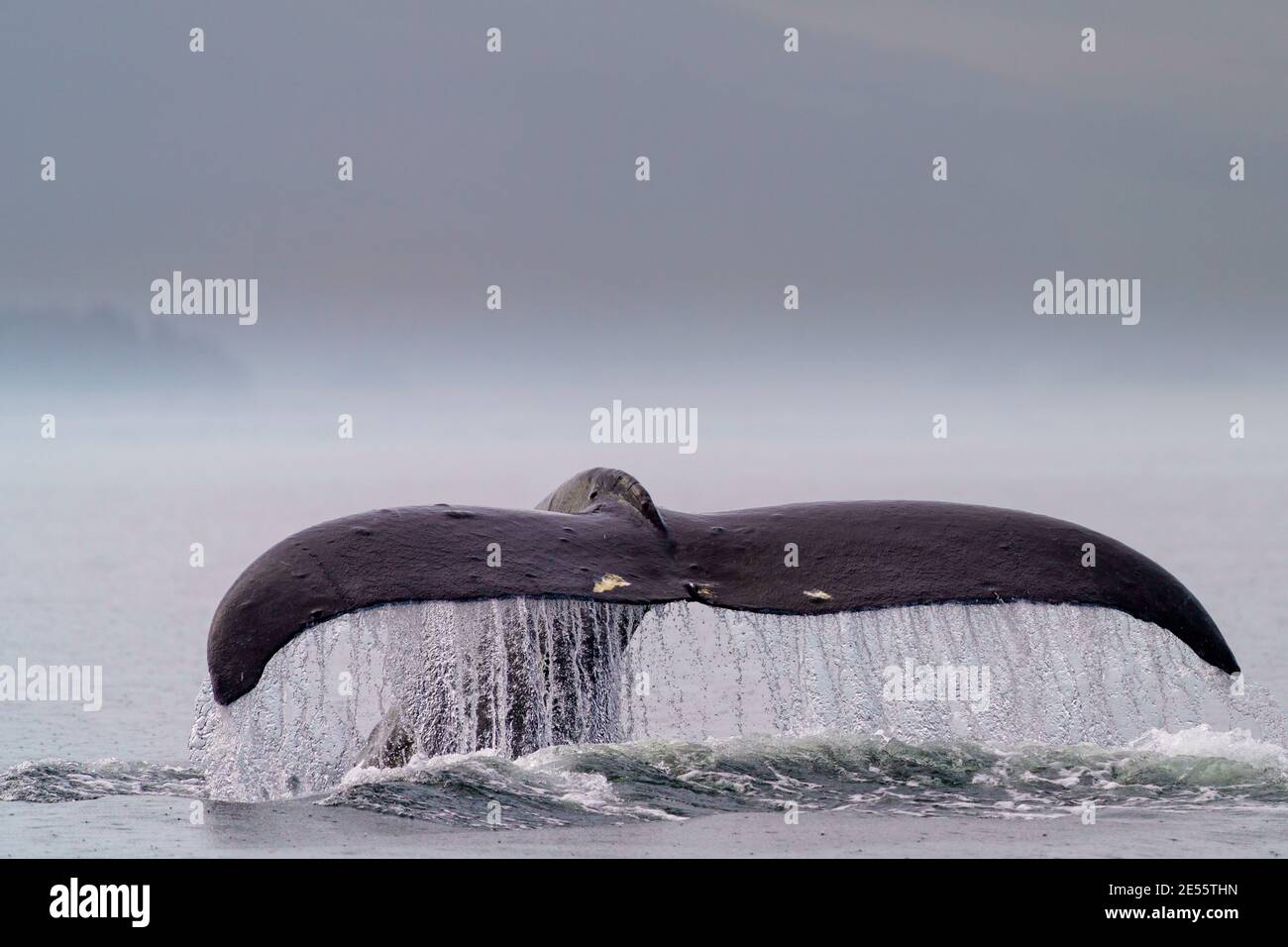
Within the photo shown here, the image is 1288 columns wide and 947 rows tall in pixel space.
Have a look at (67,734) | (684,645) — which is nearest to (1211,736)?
(67,734)

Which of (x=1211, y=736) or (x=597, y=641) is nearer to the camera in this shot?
(x=597, y=641)

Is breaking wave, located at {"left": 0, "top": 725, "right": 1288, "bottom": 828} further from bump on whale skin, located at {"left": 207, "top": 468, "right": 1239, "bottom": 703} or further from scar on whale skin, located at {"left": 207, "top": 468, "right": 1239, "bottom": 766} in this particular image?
bump on whale skin, located at {"left": 207, "top": 468, "right": 1239, "bottom": 703}

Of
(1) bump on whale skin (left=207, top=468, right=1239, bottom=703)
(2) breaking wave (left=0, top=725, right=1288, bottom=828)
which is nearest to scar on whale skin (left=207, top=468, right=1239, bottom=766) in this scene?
(1) bump on whale skin (left=207, top=468, right=1239, bottom=703)

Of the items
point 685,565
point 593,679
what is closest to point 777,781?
point 593,679

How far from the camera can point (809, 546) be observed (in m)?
7.72

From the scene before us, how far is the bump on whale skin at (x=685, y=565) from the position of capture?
6.63 metres

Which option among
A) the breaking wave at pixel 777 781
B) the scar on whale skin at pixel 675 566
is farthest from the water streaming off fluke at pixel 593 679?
the breaking wave at pixel 777 781

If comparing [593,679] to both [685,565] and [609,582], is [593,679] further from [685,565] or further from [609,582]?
[609,582]

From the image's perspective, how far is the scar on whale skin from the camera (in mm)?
6629

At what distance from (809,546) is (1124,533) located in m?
20.5

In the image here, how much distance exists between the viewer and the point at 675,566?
7570mm
